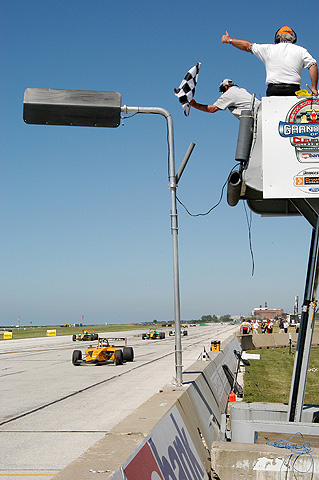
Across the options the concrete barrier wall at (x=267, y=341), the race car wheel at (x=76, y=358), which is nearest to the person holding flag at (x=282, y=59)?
the race car wheel at (x=76, y=358)

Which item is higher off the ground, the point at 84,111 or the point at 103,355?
the point at 84,111

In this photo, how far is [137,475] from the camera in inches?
143

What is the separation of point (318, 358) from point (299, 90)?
21307mm

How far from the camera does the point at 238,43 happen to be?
7125mm

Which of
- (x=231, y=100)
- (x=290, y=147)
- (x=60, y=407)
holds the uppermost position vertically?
(x=231, y=100)

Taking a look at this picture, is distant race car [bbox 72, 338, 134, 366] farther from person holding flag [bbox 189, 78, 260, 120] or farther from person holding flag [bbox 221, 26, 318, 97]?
person holding flag [bbox 221, 26, 318, 97]

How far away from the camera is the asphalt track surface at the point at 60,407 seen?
25.9 ft

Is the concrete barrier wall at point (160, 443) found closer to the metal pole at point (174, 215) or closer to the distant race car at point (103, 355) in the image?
the metal pole at point (174, 215)

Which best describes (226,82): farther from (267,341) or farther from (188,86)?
(267,341)

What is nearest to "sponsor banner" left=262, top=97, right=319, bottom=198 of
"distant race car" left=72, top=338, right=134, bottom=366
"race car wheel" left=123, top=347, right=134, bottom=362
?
"distant race car" left=72, top=338, right=134, bottom=366

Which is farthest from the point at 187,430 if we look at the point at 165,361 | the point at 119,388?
the point at 165,361

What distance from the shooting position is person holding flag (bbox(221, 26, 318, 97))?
273 inches

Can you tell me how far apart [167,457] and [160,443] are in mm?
133

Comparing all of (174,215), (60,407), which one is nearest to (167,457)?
(174,215)
